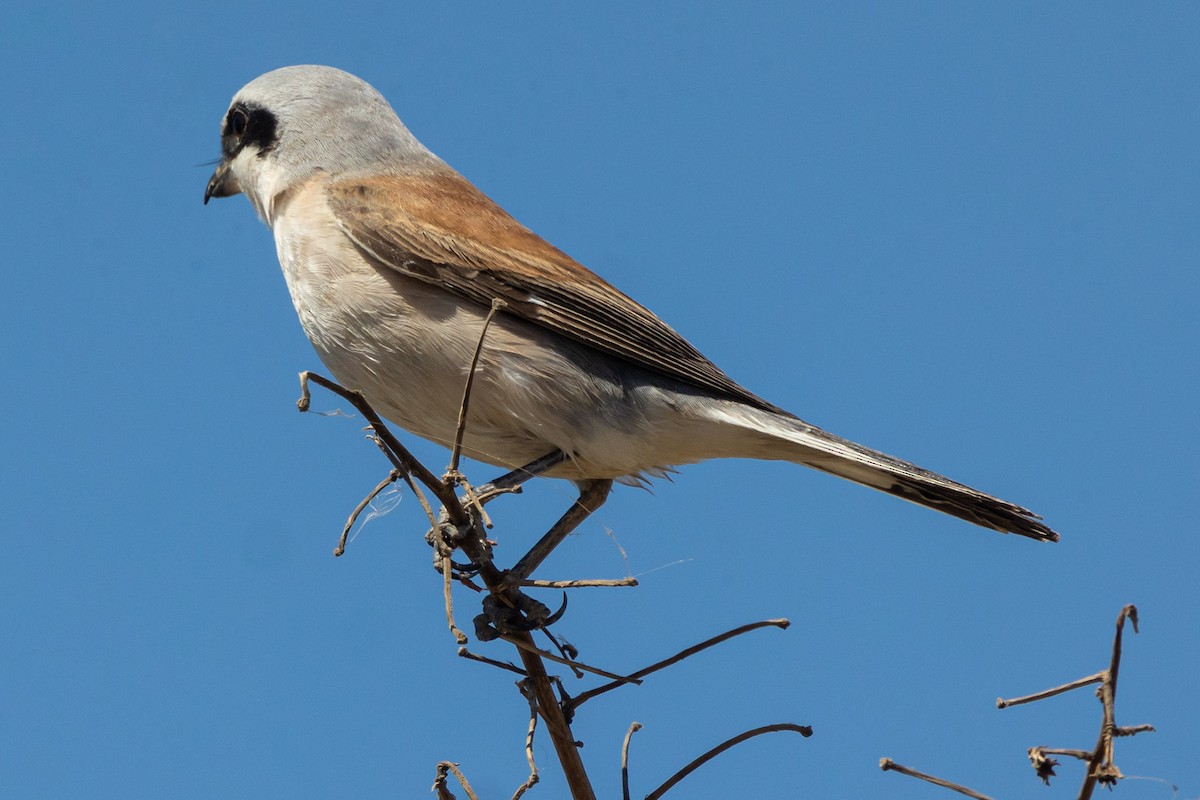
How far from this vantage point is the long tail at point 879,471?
12.8ft

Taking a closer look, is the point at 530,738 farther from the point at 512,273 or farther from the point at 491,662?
the point at 512,273

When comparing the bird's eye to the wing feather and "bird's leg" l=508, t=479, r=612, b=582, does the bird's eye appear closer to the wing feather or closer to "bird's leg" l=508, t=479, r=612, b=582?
the wing feather

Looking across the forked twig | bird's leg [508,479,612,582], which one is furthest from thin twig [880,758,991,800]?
bird's leg [508,479,612,582]

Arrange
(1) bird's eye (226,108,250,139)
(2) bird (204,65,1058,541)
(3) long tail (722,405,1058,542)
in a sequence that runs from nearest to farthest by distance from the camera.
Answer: (3) long tail (722,405,1058,542), (2) bird (204,65,1058,541), (1) bird's eye (226,108,250,139)

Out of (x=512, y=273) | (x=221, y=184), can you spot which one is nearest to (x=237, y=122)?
(x=221, y=184)

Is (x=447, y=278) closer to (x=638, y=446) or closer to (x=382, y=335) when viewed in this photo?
(x=382, y=335)

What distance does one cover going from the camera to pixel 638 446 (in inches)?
168

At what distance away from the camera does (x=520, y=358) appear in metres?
4.11

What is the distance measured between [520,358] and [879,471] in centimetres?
129

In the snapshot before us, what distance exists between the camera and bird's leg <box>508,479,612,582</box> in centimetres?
396

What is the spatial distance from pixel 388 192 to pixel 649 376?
1235 millimetres

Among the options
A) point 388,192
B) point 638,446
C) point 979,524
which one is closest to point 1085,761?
point 979,524

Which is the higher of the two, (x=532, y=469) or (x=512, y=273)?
(x=512, y=273)

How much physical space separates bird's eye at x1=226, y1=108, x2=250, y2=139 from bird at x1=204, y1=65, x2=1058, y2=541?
3.14 feet
